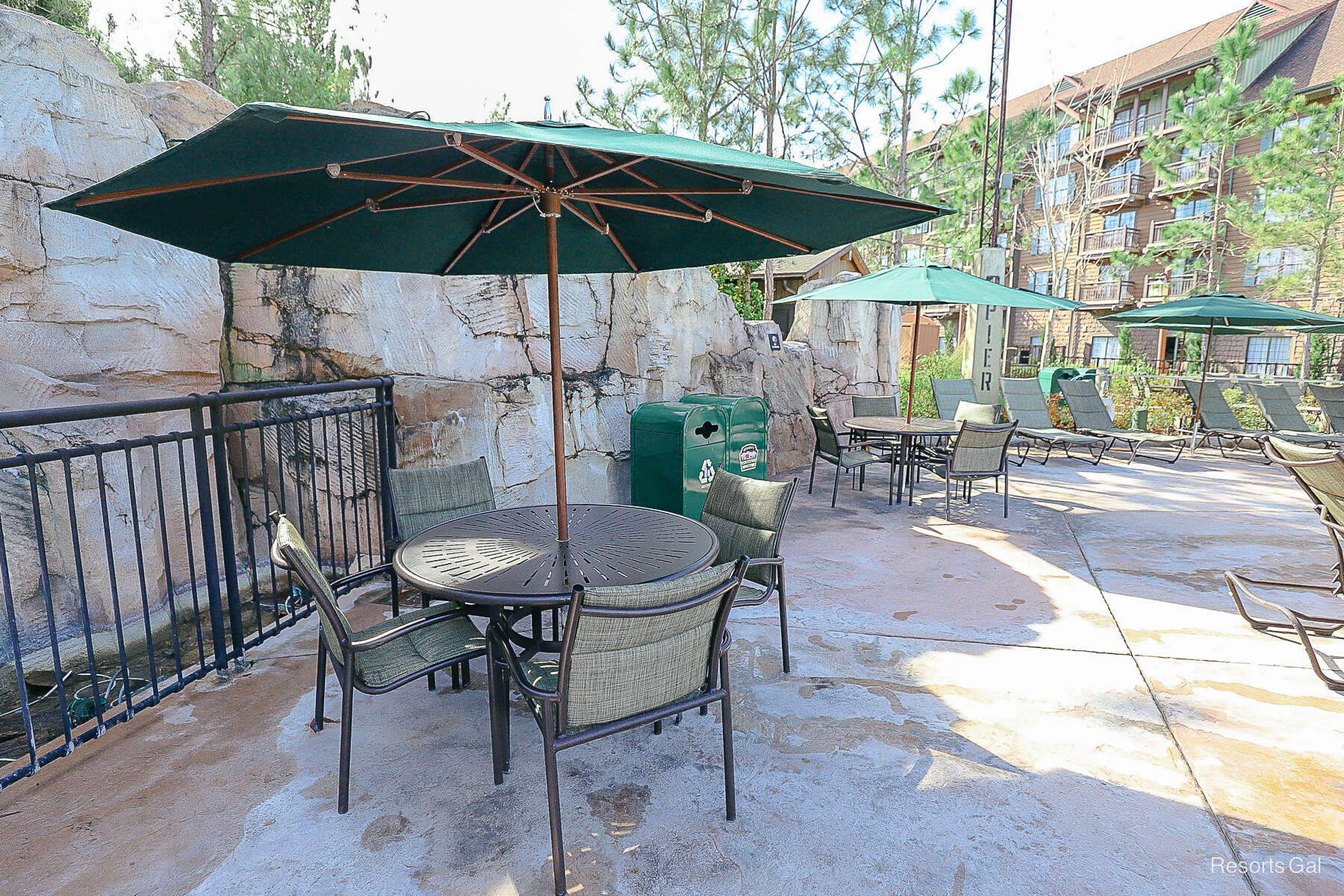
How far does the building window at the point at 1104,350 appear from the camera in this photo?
26.3 metres

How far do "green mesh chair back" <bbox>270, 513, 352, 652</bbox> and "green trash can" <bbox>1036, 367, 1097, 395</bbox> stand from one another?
422 inches

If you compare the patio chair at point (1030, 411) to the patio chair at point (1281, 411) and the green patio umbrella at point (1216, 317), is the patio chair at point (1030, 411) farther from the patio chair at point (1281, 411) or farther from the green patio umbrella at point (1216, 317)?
the patio chair at point (1281, 411)

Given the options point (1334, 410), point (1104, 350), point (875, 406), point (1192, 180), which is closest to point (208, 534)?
point (875, 406)

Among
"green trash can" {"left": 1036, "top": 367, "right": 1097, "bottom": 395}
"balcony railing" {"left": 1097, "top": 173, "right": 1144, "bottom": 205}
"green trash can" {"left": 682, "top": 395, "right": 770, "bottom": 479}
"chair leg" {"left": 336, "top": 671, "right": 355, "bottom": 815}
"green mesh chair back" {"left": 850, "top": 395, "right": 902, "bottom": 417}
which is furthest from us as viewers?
"balcony railing" {"left": 1097, "top": 173, "right": 1144, "bottom": 205}

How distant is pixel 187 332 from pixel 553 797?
4.31 metres

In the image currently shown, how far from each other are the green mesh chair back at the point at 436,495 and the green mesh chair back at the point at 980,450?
3881 millimetres

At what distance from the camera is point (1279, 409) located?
9109mm

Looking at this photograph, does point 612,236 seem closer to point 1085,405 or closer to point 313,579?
point 313,579

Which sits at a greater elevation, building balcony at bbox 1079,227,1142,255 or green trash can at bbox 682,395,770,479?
building balcony at bbox 1079,227,1142,255

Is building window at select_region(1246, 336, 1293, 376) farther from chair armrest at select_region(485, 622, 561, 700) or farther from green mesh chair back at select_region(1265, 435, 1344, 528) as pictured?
chair armrest at select_region(485, 622, 561, 700)

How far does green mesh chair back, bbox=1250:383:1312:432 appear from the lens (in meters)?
9.00

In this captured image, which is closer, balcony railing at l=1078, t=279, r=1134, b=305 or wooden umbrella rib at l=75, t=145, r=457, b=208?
wooden umbrella rib at l=75, t=145, r=457, b=208

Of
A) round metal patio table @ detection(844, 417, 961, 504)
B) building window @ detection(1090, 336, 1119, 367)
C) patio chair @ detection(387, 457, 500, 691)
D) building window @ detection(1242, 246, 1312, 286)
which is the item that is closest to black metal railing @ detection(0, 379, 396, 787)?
patio chair @ detection(387, 457, 500, 691)

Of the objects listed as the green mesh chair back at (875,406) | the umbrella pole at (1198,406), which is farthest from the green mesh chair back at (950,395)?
the umbrella pole at (1198,406)
